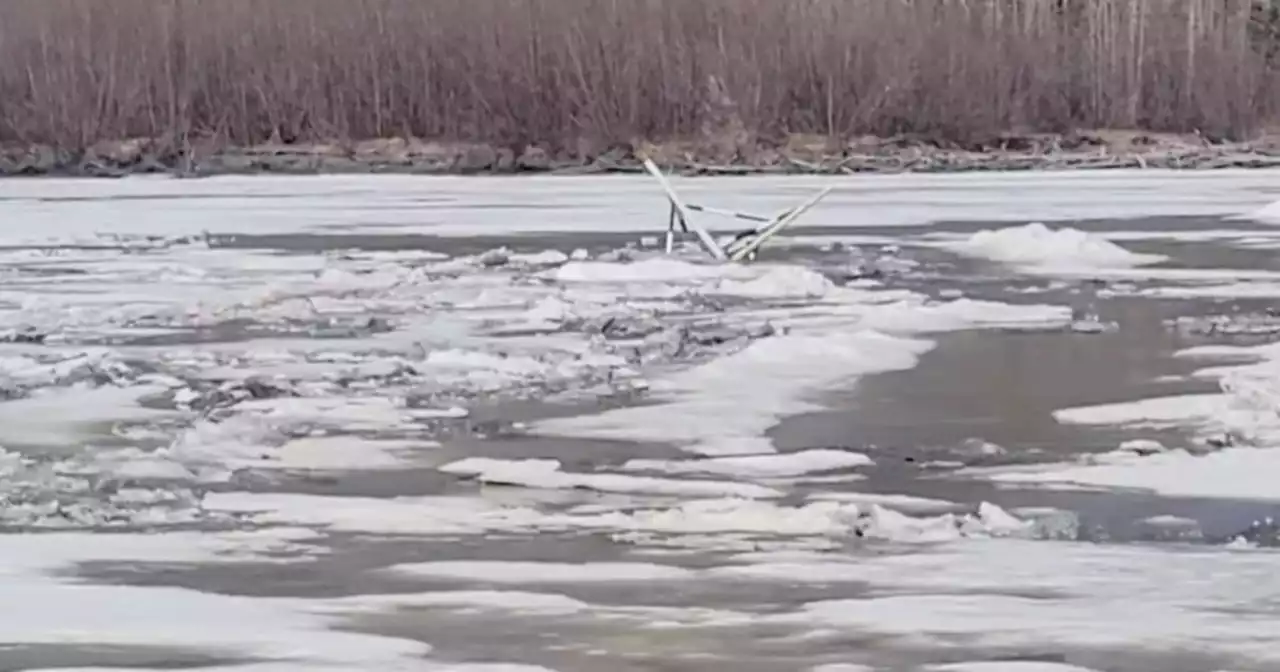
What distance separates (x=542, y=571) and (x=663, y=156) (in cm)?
1637

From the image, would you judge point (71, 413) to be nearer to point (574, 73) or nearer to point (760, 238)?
point (760, 238)

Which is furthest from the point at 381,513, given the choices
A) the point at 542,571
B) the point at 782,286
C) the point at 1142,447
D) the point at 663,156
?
the point at 663,156

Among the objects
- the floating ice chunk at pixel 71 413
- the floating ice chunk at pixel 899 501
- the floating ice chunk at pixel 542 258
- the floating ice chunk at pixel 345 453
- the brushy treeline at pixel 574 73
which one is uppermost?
the brushy treeline at pixel 574 73

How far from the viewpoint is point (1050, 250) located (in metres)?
11.6

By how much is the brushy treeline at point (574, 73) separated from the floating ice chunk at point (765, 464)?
1574 cm

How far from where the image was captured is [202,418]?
21.4ft

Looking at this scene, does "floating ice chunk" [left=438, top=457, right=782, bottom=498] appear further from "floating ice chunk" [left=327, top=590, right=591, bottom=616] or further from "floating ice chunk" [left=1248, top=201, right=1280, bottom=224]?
"floating ice chunk" [left=1248, top=201, right=1280, bottom=224]

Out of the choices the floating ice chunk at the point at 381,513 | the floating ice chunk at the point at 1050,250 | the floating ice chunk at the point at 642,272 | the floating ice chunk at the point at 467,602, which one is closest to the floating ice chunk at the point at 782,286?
the floating ice chunk at the point at 642,272

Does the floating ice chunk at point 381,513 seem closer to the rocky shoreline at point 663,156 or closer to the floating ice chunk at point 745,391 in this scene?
the floating ice chunk at point 745,391

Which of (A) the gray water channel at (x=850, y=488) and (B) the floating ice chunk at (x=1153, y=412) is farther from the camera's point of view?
(B) the floating ice chunk at (x=1153, y=412)

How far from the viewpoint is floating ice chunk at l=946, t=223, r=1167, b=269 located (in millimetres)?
11250

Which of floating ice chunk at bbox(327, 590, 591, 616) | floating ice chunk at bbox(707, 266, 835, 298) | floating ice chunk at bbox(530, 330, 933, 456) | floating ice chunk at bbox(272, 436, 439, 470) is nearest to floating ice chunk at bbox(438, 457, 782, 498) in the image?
floating ice chunk at bbox(272, 436, 439, 470)

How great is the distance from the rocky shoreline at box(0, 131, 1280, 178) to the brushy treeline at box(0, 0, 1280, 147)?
0.32 m

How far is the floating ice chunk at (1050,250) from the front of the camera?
36.9 feet
